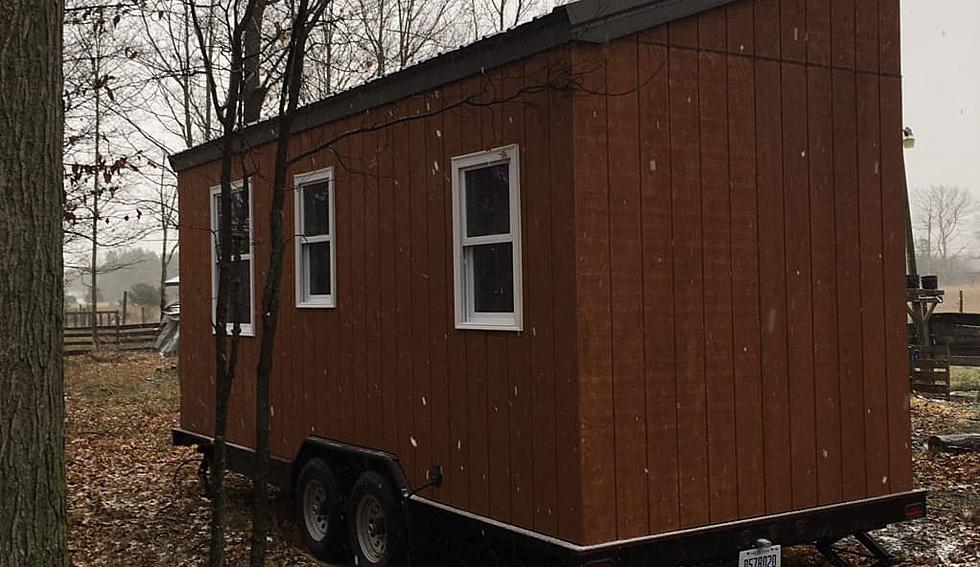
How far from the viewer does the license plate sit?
18.8 feet

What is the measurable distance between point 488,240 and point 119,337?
3026cm

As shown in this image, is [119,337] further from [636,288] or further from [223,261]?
[636,288]

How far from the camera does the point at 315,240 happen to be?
8.53 m

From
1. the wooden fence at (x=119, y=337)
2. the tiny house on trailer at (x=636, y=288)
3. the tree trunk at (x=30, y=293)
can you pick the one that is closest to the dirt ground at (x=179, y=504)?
the tiny house on trailer at (x=636, y=288)

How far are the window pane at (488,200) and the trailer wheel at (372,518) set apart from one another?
1.98 m

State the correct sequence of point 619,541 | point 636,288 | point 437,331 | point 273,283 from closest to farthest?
point 619,541
point 636,288
point 273,283
point 437,331

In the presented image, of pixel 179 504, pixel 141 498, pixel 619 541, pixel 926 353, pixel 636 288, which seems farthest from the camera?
pixel 926 353

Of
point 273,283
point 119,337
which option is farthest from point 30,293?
point 119,337

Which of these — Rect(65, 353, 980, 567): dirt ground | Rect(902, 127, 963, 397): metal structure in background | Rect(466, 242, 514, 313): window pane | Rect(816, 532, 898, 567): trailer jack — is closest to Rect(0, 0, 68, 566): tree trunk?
Rect(466, 242, 514, 313): window pane

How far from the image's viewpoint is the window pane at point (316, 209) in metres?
8.43

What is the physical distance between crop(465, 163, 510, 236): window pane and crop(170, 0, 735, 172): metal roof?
0.63m

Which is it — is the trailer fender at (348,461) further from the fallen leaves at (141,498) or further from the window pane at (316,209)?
the window pane at (316,209)

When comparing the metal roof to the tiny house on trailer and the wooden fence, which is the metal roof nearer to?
the tiny house on trailer

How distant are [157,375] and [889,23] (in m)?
20.4
